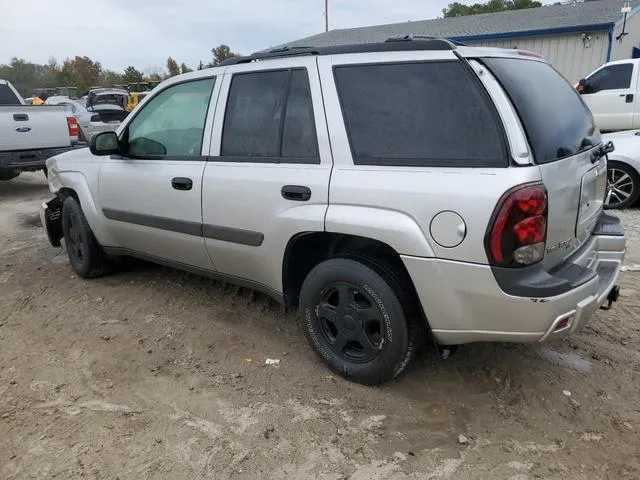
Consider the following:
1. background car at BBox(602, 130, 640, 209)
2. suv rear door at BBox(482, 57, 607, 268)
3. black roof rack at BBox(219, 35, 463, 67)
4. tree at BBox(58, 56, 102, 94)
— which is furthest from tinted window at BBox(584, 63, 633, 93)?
tree at BBox(58, 56, 102, 94)

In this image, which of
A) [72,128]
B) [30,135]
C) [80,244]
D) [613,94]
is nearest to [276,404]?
[80,244]

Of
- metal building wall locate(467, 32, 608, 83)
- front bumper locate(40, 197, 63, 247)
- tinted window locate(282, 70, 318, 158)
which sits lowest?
front bumper locate(40, 197, 63, 247)

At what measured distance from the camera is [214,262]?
3.67 metres

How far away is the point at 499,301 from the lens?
2.44 m

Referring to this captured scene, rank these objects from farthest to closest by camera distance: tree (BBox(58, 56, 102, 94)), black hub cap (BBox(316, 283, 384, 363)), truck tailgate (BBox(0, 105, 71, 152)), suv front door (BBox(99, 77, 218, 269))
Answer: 1. tree (BBox(58, 56, 102, 94))
2. truck tailgate (BBox(0, 105, 71, 152))
3. suv front door (BBox(99, 77, 218, 269))
4. black hub cap (BBox(316, 283, 384, 363))

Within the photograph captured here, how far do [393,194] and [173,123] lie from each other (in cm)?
196

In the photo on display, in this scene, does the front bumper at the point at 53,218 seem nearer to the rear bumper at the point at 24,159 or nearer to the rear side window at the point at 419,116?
the rear side window at the point at 419,116

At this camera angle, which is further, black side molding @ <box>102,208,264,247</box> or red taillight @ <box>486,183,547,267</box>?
black side molding @ <box>102,208,264,247</box>

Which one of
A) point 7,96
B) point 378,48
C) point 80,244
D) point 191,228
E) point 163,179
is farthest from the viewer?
point 7,96

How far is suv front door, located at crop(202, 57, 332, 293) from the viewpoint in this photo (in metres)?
2.96

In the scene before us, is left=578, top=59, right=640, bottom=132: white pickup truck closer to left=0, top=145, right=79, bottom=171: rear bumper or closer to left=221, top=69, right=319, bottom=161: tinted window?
left=221, top=69, right=319, bottom=161: tinted window

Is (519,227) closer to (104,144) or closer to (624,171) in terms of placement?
(104,144)

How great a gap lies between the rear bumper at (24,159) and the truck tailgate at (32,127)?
7cm

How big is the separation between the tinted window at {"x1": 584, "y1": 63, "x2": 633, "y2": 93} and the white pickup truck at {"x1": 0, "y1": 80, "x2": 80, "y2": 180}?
9.92 metres
